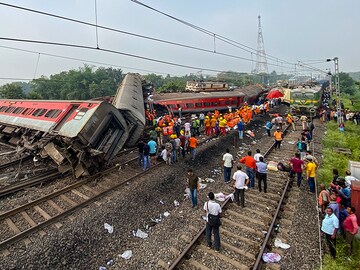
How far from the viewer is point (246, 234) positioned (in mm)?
6727

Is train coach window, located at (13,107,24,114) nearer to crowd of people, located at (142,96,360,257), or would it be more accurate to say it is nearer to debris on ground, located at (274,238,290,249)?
crowd of people, located at (142,96,360,257)

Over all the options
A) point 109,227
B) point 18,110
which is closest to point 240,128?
point 109,227

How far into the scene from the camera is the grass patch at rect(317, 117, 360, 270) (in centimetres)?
572

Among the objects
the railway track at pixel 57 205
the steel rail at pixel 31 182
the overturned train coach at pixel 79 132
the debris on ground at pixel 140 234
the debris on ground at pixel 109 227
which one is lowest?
the debris on ground at pixel 140 234

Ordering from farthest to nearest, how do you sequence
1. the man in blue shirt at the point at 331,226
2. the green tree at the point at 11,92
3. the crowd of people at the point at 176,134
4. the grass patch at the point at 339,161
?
1. the green tree at the point at 11,92
2. the crowd of people at the point at 176,134
3. the man in blue shirt at the point at 331,226
4. the grass patch at the point at 339,161

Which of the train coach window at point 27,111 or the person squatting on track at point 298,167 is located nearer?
the person squatting on track at point 298,167

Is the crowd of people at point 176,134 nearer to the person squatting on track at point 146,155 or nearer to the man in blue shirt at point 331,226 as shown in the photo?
the person squatting on track at point 146,155

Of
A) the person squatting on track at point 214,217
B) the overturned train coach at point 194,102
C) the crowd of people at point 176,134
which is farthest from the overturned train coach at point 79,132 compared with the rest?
the overturned train coach at point 194,102

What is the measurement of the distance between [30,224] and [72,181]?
2.78m

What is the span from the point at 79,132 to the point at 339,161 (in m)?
12.3

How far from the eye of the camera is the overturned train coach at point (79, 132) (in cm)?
895

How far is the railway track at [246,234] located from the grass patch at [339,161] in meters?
1.25

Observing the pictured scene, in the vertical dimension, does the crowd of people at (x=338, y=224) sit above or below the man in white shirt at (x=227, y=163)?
below

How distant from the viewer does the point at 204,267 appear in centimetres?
561
